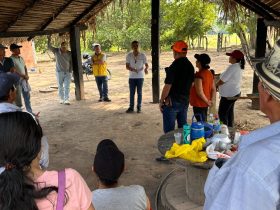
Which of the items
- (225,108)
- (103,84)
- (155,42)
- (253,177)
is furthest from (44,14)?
(253,177)

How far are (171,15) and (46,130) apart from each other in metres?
13.9

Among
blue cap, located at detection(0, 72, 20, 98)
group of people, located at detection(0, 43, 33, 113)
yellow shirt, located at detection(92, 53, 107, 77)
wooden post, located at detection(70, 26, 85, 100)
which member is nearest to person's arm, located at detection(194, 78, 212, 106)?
blue cap, located at detection(0, 72, 20, 98)

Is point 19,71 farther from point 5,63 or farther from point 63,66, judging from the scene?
point 63,66

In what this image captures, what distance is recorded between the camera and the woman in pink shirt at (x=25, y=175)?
116 cm

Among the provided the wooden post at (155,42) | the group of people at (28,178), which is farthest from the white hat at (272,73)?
the wooden post at (155,42)

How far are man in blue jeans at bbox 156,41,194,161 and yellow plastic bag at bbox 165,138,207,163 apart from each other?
130 cm

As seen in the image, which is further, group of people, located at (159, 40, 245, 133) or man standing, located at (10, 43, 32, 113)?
man standing, located at (10, 43, 32, 113)

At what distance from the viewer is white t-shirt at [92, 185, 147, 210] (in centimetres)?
187

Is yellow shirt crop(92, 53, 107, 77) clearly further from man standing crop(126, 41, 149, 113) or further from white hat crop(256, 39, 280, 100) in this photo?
white hat crop(256, 39, 280, 100)

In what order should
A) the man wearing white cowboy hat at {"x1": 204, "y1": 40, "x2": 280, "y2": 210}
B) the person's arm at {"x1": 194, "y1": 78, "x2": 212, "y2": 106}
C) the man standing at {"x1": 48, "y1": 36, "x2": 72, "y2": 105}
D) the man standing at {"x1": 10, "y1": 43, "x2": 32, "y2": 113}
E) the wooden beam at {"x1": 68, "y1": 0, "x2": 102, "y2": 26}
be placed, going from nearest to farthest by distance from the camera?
the man wearing white cowboy hat at {"x1": 204, "y1": 40, "x2": 280, "y2": 210} → the person's arm at {"x1": 194, "y1": 78, "x2": 212, "y2": 106} → the man standing at {"x1": 10, "y1": 43, "x2": 32, "y2": 113} → the wooden beam at {"x1": 68, "y1": 0, "x2": 102, "y2": 26} → the man standing at {"x1": 48, "y1": 36, "x2": 72, "y2": 105}

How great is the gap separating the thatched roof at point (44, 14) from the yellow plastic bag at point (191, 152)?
453 cm

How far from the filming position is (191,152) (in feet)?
9.31

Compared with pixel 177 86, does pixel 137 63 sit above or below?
above

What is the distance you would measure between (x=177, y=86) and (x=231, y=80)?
126 cm
